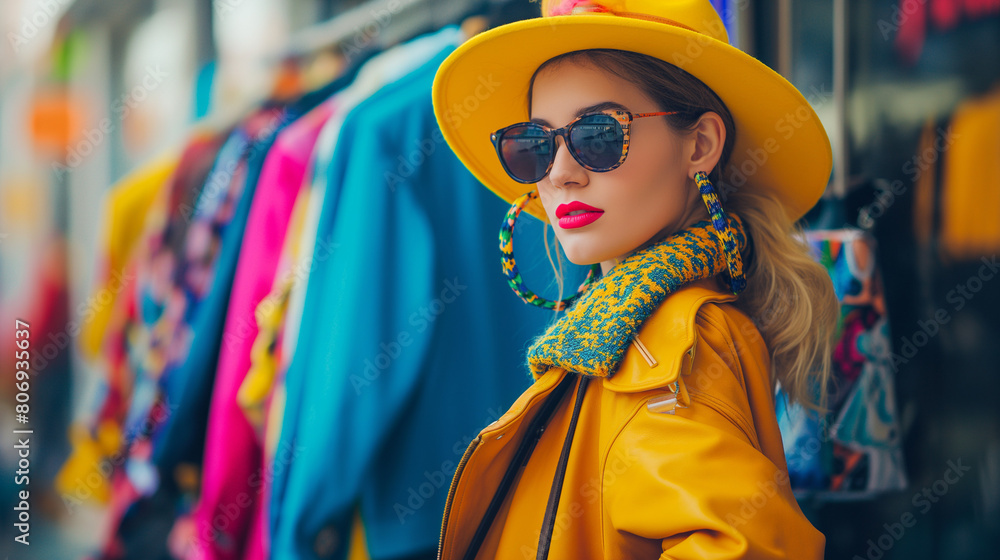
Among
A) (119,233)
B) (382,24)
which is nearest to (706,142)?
(382,24)

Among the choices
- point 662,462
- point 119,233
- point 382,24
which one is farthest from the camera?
point 119,233

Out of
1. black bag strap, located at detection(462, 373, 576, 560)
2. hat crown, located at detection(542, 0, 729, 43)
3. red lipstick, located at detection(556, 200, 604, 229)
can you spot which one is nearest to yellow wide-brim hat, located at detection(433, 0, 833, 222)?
hat crown, located at detection(542, 0, 729, 43)

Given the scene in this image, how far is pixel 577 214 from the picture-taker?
0.96 m

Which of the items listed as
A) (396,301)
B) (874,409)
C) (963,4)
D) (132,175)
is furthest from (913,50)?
(132,175)

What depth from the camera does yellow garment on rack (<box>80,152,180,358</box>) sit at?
2.00 m

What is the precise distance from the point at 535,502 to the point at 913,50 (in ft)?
4.23

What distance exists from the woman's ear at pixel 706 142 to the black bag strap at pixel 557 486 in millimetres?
352

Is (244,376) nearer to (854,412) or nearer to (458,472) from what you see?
(458,472)

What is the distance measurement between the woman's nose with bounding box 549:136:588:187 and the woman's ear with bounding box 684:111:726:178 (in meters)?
0.17

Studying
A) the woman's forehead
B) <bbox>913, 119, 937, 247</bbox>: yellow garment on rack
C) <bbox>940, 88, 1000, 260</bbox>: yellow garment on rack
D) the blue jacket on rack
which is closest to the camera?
the woman's forehead

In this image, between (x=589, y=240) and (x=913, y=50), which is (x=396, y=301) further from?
(x=913, y=50)

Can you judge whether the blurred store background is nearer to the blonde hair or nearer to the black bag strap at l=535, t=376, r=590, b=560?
the blonde hair

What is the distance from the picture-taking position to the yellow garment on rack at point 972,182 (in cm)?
135

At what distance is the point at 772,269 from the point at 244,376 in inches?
42.5
